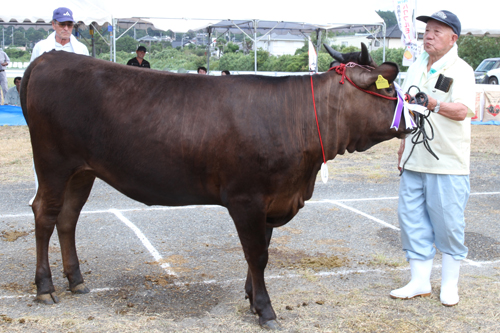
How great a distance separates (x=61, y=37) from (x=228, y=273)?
3053 mm

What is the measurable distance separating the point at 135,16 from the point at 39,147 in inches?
535

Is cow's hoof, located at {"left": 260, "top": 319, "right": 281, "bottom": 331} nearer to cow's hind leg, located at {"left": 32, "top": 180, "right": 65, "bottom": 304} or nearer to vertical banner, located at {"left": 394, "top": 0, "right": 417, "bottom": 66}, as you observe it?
cow's hind leg, located at {"left": 32, "top": 180, "right": 65, "bottom": 304}

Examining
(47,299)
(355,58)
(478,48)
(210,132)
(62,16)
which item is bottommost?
(47,299)

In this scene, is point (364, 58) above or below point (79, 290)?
above

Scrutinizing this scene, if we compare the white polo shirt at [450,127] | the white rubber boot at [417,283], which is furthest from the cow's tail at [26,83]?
the white rubber boot at [417,283]

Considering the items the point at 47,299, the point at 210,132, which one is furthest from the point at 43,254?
the point at 210,132

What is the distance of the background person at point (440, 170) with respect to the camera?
3709 mm

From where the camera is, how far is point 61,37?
5273 millimetres

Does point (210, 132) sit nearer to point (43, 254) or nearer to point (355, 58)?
point (355, 58)

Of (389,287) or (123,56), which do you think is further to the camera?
(123,56)

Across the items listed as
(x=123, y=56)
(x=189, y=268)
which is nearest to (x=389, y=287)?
(x=189, y=268)

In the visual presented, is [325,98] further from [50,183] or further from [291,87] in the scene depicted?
[50,183]

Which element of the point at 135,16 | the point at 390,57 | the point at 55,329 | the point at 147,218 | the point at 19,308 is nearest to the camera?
the point at 55,329

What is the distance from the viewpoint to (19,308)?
3.68m
